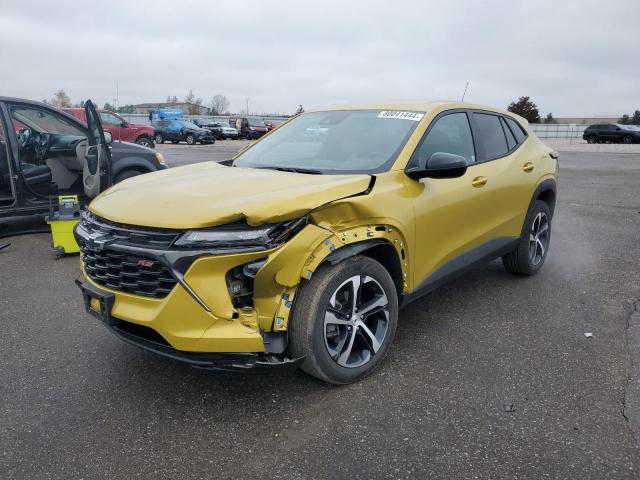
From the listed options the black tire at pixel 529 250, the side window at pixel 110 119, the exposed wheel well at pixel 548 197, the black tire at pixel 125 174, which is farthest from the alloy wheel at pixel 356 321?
the side window at pixel 110 119

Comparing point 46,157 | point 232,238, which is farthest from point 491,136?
point 46,157

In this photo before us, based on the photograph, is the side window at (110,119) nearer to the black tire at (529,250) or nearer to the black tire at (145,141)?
the black tire at (145,141)

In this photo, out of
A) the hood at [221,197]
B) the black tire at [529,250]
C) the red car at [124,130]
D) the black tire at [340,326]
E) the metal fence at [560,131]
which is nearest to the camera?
the hood at [221,197]

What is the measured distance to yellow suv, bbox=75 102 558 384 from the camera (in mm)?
2580

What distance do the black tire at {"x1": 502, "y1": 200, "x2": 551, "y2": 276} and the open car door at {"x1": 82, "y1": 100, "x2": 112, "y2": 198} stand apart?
4552mm

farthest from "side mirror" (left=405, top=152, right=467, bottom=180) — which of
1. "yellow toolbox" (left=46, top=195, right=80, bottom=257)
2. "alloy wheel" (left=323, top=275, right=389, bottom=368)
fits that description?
"yellow toolbox" (left=46, top=195, right=80, bottom=257)

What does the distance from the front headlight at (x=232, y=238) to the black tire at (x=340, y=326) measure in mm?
370

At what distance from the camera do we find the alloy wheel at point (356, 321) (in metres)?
3.01

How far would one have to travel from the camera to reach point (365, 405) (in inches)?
116

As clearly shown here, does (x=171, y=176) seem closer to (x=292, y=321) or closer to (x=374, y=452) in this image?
(x=292, y=321)

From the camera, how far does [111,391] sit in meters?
3.12

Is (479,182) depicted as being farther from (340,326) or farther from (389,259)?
(340,326)

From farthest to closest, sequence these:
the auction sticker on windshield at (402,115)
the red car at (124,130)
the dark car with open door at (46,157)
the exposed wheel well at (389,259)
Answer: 1. the red car at (124,130)
2. the dark car with open door at (46,157)
3. the auction sticker on windshield at (402,115)
4. the exposed wheel well at (389,259)

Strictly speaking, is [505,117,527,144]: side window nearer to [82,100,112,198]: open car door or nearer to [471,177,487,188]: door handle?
[471,177,487,188]: door handle
